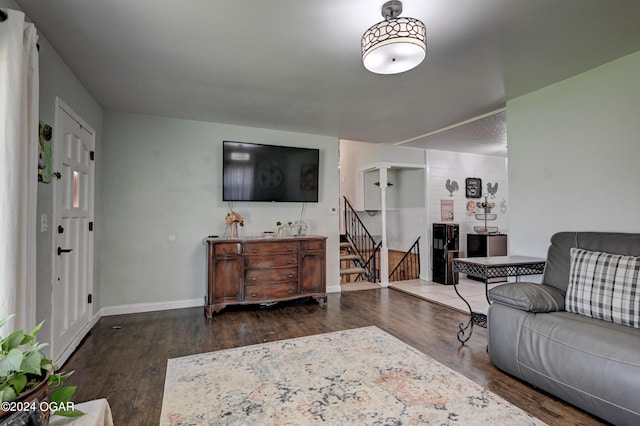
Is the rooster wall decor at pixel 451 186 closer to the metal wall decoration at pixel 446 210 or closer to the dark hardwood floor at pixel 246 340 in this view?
the metal wall decoration at pixel 446 210

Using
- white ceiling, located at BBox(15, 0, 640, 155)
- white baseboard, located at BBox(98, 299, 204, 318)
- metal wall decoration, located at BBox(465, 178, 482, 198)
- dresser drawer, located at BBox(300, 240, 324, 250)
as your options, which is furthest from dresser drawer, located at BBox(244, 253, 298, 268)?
metal wall decoration, located at BBox(465, 178, 482, 198)

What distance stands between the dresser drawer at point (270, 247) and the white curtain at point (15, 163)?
233 cm

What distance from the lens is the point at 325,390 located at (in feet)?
7.25

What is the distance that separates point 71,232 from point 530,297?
4025 mm

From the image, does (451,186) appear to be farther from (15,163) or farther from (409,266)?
(15,163)

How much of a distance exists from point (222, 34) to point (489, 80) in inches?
98.3

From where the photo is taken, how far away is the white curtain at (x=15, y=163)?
1.61 m

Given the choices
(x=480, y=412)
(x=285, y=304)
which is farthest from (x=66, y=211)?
(x=480, y=412)

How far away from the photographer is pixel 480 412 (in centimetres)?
195

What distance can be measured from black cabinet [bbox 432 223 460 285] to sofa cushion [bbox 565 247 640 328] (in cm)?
330

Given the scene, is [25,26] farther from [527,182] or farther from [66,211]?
[527,182]

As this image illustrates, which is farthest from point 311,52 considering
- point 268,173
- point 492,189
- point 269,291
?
point 492,189

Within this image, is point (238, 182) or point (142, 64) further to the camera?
point (238, 182)

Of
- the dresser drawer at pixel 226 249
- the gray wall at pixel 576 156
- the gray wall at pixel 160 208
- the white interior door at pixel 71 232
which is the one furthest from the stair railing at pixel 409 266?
the white interior door at pixel 71 232
